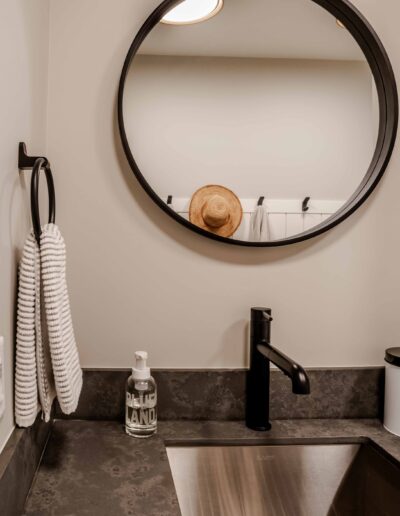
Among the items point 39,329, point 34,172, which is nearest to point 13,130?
point 34,172

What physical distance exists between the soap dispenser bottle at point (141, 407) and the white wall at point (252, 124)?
42 cm

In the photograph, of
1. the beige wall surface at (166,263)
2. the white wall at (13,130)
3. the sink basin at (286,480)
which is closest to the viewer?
the white wall at (13,130)

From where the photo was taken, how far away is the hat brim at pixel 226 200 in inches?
41.5

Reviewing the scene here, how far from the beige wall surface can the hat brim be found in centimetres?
4

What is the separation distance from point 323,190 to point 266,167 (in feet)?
0.48

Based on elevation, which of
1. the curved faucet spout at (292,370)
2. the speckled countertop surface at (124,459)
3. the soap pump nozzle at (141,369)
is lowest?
the speckled countertop surface at (124,459)

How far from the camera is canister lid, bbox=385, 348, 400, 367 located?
102 centimetres

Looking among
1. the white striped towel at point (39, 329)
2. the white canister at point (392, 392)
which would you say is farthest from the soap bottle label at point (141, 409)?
the white canister at point (392, 392)

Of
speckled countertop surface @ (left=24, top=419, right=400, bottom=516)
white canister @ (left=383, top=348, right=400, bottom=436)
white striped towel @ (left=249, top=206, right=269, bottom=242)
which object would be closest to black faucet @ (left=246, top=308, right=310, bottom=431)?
speckled countertop surface @ (left=24, top=419, right=400, bottom=516)

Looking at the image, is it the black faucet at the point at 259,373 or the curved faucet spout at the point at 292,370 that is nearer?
the curved faucet spout at the point at 292,370

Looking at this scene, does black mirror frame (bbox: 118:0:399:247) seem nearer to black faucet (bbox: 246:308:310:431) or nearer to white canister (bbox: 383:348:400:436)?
black faucet (bbox: 246:308:310:431)

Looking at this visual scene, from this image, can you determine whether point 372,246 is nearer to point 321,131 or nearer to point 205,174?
point 321,131

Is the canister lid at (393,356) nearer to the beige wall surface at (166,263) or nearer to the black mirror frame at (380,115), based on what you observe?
the beige wall surface at (166,263)

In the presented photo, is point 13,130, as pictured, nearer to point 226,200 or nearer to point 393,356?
point 226,200
